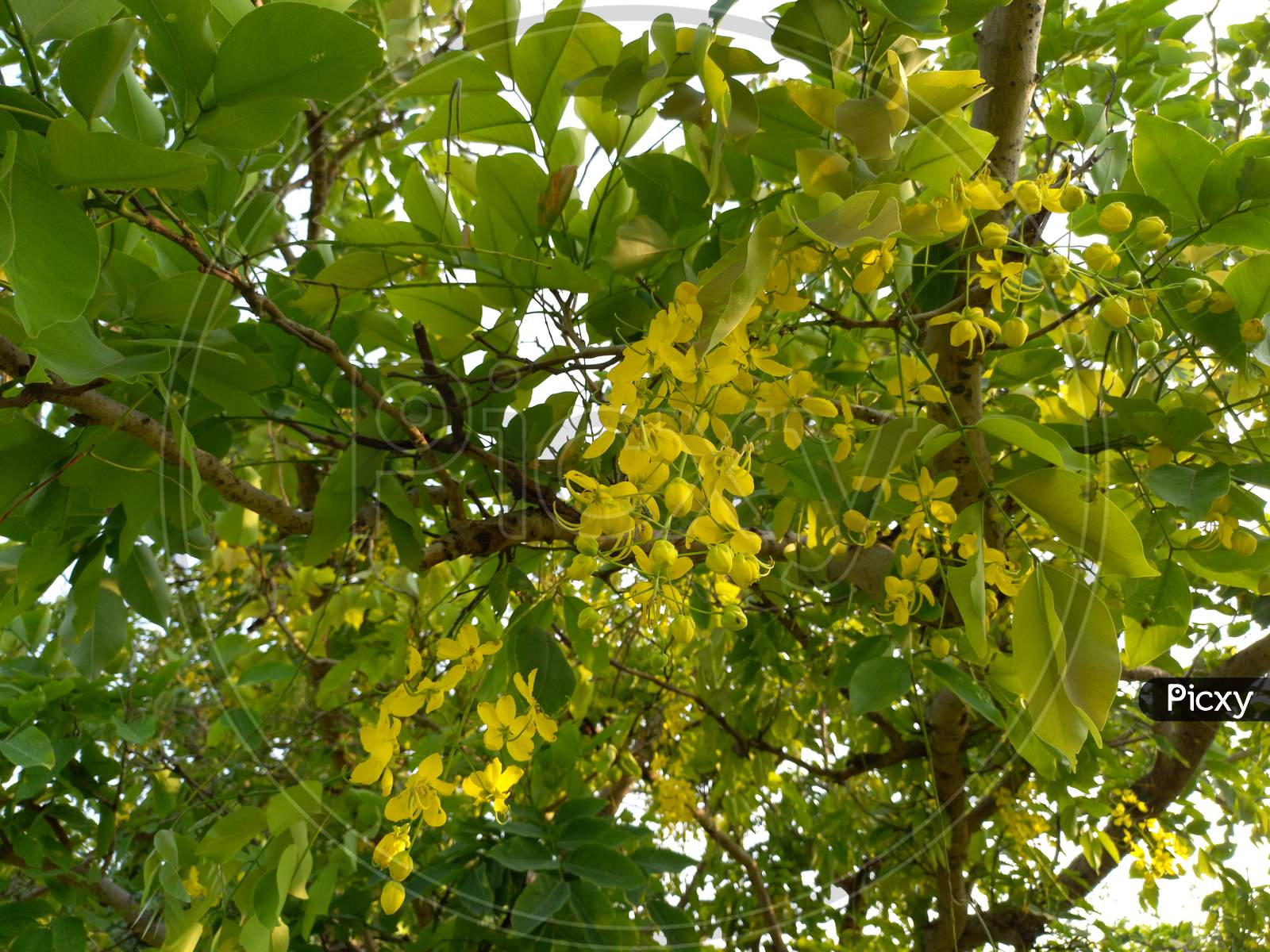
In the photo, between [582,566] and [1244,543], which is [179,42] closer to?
[582,566]

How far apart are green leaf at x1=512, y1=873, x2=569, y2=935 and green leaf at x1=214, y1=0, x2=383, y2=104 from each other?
2.46 feet

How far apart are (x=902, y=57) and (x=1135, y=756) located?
5.83 ft

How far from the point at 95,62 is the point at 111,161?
7 cm

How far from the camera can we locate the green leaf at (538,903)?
0.89 m

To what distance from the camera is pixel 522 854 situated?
978 millimetres

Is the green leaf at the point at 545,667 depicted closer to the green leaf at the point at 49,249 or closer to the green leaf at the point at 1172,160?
the green leaf at the point at 49,249

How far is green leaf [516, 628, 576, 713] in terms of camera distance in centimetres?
71

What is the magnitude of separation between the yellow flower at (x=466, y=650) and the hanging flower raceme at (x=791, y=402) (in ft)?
0.77

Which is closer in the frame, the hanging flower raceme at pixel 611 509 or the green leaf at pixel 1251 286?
the hanging flower raceme at pixel 611 509

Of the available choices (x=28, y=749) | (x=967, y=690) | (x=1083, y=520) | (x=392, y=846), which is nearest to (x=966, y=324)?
(x=1083, y=520)

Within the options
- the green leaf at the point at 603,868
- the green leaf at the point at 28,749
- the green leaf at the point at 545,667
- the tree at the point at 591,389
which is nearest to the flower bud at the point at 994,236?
the tree at the point at 591,389

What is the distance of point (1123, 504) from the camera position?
2.56 feet

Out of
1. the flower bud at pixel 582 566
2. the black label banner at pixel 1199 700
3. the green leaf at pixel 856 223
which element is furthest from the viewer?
the black label banner at pixel 1199 700

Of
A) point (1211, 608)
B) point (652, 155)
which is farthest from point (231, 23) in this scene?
point (1211, 608)
